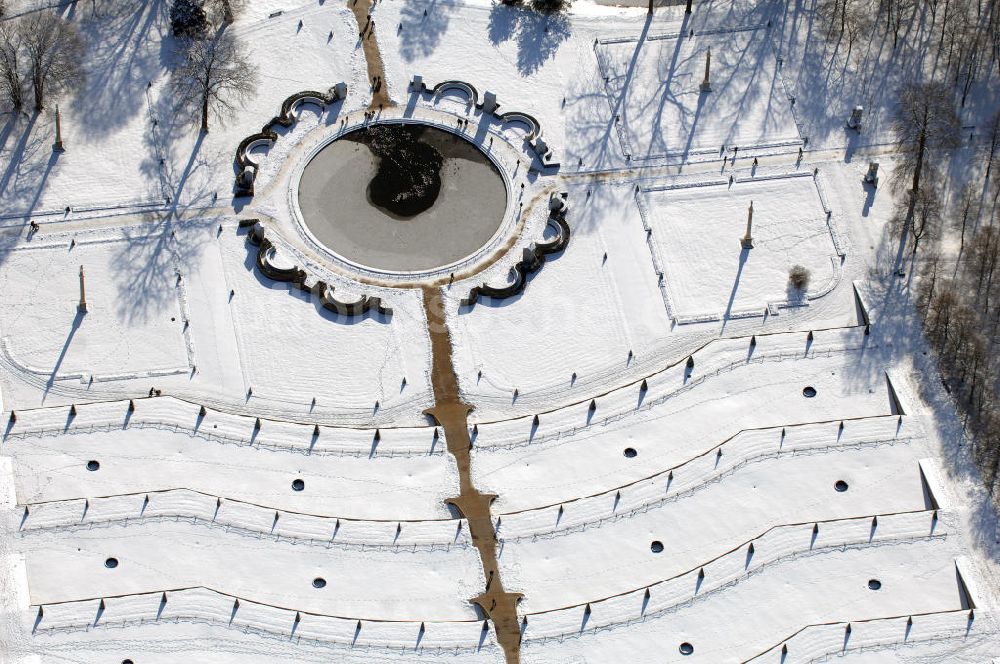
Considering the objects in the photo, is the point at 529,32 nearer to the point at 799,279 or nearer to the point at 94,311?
the point at 799,279

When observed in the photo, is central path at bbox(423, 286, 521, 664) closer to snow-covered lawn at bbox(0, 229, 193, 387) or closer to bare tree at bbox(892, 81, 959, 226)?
snow-covered lawn at bbox(0, 229, 193, 387)

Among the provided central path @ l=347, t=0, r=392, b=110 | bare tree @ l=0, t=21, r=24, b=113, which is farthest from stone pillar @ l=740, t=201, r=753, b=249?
bare tree @ l=0, t=21, r=24, b=113

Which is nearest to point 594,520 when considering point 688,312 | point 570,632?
point 570,632

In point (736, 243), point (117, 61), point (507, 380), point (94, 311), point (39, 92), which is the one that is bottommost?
point (507, 380)

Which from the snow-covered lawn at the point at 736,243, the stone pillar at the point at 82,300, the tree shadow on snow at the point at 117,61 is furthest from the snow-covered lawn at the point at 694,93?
the stone pillar at the point at 82,300

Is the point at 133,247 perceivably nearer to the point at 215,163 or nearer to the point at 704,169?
the point at 215,163

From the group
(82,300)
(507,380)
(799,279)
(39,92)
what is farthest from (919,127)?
(39,92)
